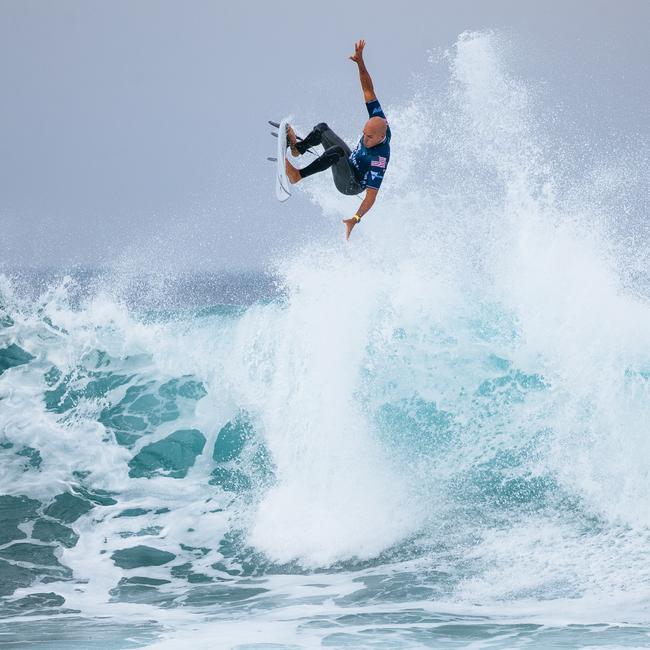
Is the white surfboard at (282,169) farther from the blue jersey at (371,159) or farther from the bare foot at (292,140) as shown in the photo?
the blue jersey at (371,159)

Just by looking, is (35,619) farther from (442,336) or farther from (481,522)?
(442,336)

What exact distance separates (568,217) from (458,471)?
4.32 m

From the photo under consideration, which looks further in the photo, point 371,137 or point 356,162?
point 356,162

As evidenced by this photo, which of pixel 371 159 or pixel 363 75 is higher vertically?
pixel 363 75

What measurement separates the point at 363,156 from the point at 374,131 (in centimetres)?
28

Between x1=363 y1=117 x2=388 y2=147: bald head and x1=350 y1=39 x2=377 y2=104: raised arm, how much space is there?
20 cm

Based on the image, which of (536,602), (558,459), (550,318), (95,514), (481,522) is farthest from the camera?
(550,318)

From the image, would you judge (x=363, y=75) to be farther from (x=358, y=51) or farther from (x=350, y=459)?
(x=350, y=459)

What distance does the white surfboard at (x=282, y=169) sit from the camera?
6980 millimetres

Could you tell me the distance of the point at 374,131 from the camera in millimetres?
6324

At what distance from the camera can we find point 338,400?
30.8 feet

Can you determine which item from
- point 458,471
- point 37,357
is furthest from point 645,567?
point 37,357

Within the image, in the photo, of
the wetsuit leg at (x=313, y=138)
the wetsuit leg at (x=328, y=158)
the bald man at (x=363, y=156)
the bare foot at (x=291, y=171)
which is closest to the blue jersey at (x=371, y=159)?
the bald man at (x=363, y=156)

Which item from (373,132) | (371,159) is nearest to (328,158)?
(371,159)
